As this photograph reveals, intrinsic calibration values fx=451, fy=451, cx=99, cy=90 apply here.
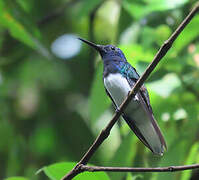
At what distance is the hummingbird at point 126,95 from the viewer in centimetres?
244

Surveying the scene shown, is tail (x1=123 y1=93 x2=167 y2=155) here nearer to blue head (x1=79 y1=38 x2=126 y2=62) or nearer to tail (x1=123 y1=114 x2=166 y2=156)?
tail (x1=123 y1=114 x2=166 y2=156)

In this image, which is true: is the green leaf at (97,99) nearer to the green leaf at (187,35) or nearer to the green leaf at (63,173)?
the green leaf at (187,35)

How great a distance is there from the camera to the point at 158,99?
296 cm

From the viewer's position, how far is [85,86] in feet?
15.1

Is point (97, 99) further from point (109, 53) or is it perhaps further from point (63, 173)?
point (63, 173)

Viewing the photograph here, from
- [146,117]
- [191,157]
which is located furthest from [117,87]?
[191,157]

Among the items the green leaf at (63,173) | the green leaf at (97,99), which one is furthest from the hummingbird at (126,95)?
the green leaf at (63,173)

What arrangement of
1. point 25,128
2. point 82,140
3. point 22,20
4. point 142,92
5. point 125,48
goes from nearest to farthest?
1. point 142,92
2. point 125,48
3. point 22,20
4. point 82,140
5. point 25,128

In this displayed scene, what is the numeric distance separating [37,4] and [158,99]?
7.62 ft

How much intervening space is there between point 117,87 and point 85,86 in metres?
1.92

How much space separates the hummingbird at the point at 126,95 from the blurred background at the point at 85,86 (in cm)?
13

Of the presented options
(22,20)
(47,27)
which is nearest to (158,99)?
(22,20)

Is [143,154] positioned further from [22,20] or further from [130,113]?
[22,20]

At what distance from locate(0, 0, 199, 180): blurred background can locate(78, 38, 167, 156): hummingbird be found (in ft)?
0.43
